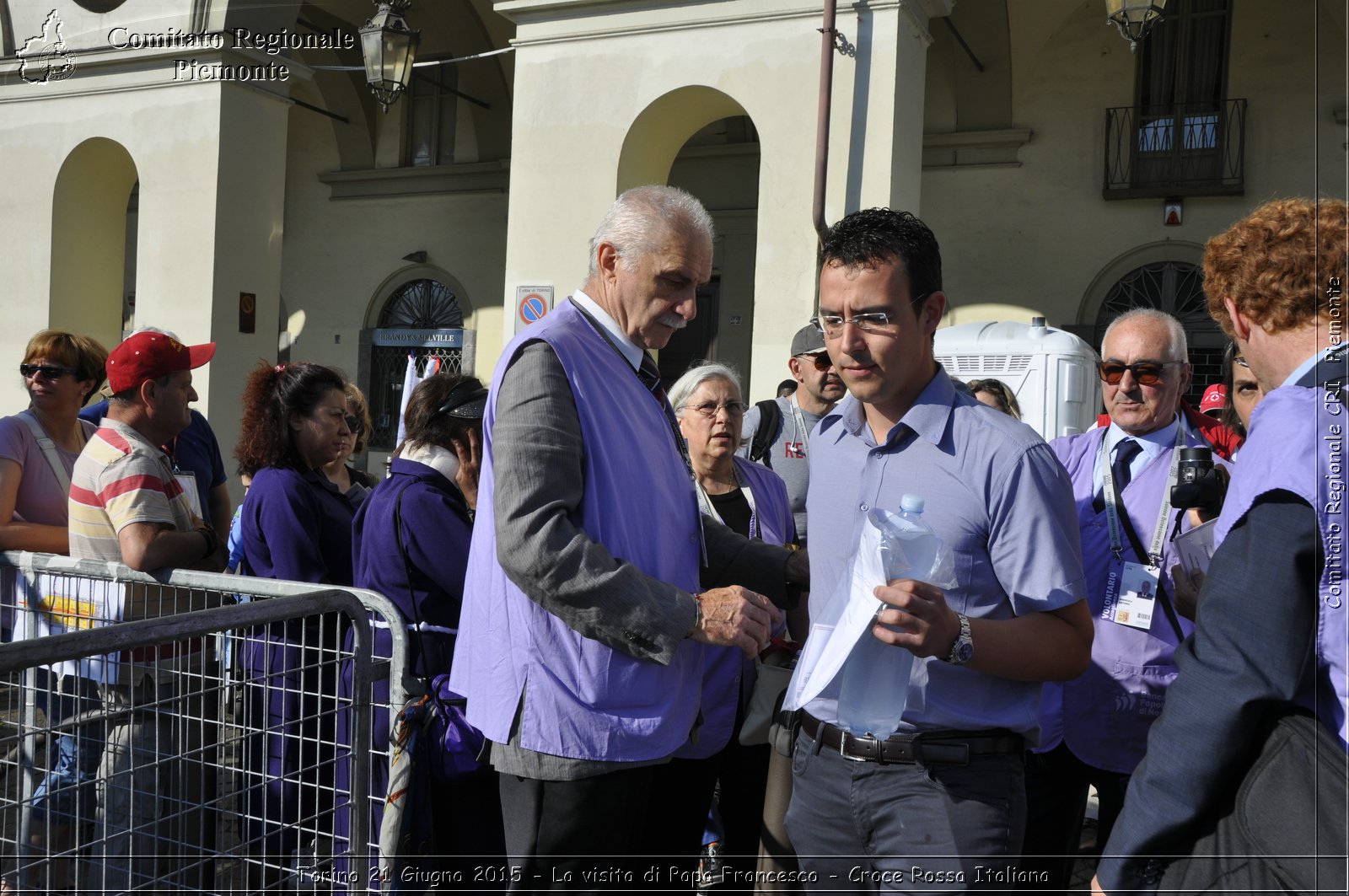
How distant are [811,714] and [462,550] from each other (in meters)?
1.28

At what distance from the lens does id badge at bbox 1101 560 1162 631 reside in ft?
10.4

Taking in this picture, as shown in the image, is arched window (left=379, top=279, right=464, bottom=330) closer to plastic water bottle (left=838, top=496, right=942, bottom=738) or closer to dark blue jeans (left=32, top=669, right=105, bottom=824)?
dark blue jeans (left=32, top=669, right=105, bottom=824)

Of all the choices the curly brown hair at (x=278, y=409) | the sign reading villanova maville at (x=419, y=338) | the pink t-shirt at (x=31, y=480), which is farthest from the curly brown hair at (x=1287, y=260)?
the sign reading villanova maville at (x=419, y=338)

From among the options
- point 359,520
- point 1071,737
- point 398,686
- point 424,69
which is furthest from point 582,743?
point 424,69

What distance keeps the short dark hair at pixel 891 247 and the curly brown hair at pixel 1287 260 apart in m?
0.62

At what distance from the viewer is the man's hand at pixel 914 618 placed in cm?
197

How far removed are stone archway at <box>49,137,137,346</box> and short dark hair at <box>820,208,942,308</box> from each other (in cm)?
1184

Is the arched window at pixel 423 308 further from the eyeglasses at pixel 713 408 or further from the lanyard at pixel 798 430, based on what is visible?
the eyeglasses at pixel 713 408

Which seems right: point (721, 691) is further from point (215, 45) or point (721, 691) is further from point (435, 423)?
point (215, 45)

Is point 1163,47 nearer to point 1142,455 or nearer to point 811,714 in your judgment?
point 1142,455

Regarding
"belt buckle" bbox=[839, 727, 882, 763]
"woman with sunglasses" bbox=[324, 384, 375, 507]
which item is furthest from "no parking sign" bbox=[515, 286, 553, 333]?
"belt buckle" bbox=[839, 727, 882, 763]

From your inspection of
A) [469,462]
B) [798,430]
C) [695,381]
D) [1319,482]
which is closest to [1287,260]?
[1319,482]

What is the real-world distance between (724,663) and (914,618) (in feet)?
5.40

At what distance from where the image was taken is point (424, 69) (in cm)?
1638
